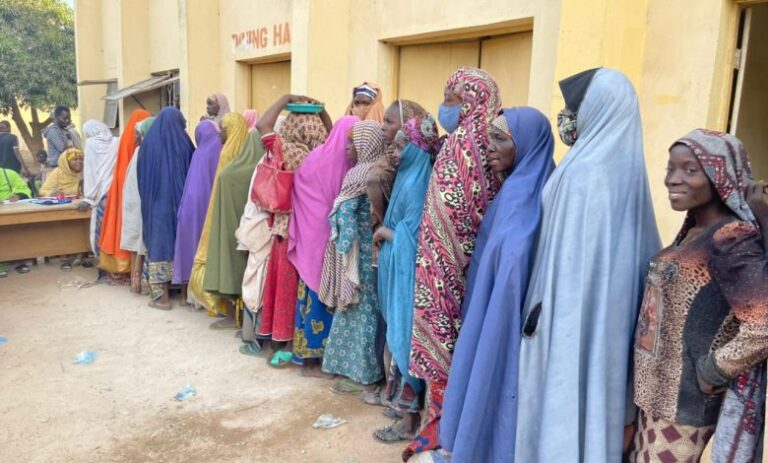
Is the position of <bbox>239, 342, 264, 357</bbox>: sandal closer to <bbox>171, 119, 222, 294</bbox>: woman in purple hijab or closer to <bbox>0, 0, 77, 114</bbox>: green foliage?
<bbox>171, 119, 222, 294</bbox>: woman in purple hijab

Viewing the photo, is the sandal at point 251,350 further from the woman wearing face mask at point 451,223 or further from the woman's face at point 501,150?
the woman's face at point 501,150

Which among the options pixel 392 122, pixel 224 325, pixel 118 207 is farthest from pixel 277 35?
pixel 392 122

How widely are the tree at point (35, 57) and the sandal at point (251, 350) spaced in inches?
634

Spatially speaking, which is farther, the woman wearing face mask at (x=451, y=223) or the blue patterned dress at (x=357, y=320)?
the blue patterned dress at (x=357, y=320)

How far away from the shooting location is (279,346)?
4.33 meters

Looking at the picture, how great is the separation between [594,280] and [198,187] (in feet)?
12.8

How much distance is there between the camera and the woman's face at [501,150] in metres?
2.27

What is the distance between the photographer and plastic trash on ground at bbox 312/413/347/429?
3.30 m

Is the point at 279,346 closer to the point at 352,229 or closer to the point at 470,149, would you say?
the point at 352,229

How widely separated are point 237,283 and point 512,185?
2.91 m

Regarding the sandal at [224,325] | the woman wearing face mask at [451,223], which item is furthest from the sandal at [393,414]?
the sandal at [224,325]

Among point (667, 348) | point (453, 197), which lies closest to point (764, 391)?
point (667, 348)

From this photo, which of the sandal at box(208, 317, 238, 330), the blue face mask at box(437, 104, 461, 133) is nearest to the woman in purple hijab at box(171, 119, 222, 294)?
the sandal at box(208, 317, 238, 330)

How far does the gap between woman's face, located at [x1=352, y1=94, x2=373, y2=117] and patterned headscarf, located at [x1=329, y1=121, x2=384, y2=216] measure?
1299 mm
